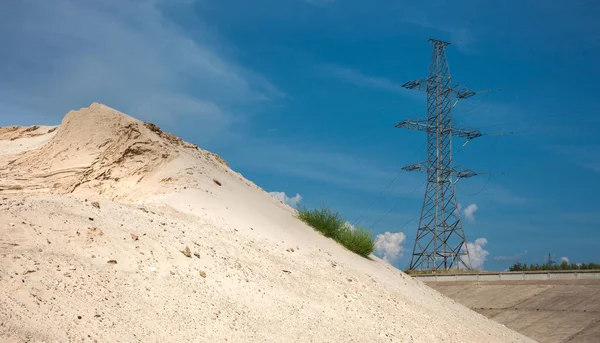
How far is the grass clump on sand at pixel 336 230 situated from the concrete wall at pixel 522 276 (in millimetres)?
7705

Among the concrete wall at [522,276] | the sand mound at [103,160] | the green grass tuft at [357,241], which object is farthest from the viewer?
the concrete wall at [522,276]

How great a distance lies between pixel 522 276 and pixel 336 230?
8695mm

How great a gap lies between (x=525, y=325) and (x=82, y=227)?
39.8 feet

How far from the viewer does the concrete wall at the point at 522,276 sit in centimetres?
1819

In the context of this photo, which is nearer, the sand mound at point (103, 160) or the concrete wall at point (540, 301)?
the sand mound at point (103, 160)

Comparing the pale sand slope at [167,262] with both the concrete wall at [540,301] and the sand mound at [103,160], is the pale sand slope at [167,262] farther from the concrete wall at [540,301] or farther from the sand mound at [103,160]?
the concrete wall at [540,301]

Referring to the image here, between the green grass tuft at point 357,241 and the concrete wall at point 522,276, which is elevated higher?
the concrete wall at point 522,276

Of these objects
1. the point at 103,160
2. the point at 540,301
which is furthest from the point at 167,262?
the point at 540,301

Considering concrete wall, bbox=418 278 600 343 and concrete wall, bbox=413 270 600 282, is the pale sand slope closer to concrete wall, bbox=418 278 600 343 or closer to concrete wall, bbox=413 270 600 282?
concrete wall, bbox=418 278 600 343

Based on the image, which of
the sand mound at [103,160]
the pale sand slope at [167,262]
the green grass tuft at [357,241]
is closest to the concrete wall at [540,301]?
the pale sand slope at [167,262]

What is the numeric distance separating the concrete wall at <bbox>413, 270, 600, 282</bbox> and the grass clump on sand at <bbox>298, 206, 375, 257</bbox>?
771 cm

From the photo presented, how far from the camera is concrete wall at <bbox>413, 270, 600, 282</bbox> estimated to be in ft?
59.7

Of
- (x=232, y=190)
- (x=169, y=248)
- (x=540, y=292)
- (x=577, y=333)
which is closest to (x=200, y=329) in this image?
(x=169, y=248)

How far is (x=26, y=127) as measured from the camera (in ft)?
64.6
